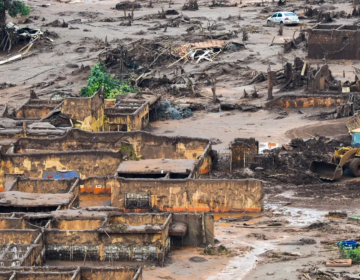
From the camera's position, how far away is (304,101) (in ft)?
157

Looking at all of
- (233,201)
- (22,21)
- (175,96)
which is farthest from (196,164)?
(22,21)

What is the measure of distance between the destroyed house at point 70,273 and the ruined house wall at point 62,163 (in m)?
10.6

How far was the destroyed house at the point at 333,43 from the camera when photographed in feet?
179

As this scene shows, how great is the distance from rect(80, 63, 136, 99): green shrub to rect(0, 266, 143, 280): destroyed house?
22.9 meters

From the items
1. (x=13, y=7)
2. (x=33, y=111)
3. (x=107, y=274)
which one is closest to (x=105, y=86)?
(x=33, y=111)

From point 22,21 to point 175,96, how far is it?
23293 millimetres

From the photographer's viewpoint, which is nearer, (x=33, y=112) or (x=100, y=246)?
(x=100, y=246)

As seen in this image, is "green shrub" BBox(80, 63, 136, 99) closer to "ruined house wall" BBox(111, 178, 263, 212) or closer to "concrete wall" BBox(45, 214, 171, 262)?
"ruined house wall" BBox(111, 178, 263, 212)

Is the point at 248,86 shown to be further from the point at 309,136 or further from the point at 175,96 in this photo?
the point at 309,136

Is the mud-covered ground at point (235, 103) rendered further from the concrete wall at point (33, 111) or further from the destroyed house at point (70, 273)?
the concrete wall at point (33, 111)

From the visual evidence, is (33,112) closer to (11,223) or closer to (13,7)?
(11,223)

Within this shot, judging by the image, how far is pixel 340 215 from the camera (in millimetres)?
33125

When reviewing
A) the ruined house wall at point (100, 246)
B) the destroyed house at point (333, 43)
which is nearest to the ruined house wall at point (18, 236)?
the ruined house wall at point (100, 246)

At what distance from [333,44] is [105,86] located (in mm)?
12507
